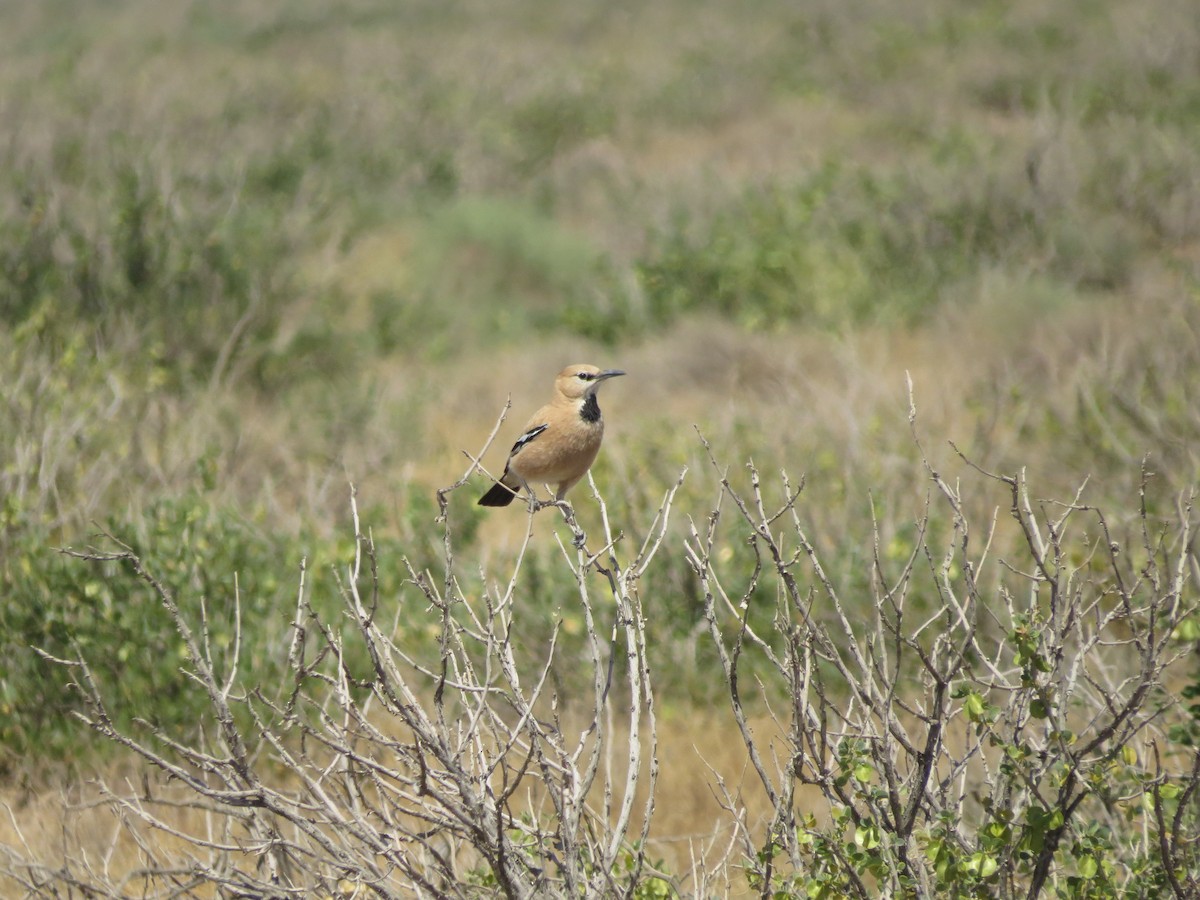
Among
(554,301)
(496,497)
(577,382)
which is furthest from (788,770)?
(554,301)

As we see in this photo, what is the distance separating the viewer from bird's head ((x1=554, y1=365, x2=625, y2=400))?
182 inches

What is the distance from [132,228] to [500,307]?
4.84 m

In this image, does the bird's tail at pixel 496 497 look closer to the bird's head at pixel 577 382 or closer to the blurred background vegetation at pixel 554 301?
the bird's head at pixel 577 382

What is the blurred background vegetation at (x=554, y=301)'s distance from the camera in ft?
18.8

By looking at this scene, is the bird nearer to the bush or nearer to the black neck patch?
the black neck patch

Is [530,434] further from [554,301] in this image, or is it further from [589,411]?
[554,301]

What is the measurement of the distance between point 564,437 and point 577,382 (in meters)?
0.30

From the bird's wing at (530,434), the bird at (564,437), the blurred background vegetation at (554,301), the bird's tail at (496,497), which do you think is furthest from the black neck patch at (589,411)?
the blurred background vegetation at (554,301)

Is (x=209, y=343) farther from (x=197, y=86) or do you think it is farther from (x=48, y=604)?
(x=197, y=86)

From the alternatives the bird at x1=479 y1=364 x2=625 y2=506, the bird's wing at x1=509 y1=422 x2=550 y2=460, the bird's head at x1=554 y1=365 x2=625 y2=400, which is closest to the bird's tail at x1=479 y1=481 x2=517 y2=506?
the bird at x1=479 y1=364 x2=625 y2=506

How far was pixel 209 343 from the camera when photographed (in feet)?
33.2

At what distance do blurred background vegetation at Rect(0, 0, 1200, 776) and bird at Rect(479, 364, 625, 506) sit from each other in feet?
2.98

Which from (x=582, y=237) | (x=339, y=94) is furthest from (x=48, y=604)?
(x=339, y=94)

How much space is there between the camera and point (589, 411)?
4.56 metres
